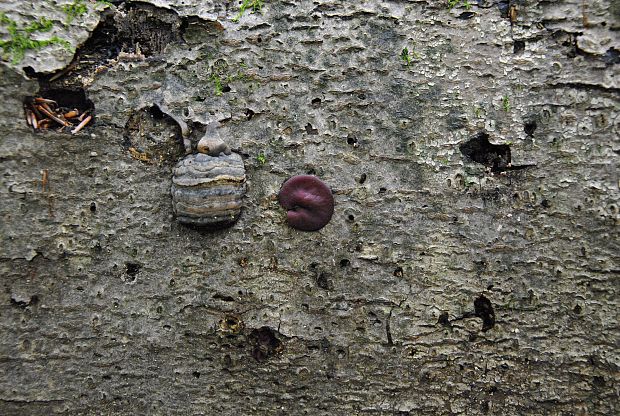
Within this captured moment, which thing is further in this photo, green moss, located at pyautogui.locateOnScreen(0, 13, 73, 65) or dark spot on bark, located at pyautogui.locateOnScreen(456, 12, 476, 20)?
dark spot on bark, located at pyautogui.locateOnScreen(456, 12, 476, 20)

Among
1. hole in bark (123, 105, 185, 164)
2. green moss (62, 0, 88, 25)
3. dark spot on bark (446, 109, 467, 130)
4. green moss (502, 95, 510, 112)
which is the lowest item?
hole in bark (123, 105, 185, 164)

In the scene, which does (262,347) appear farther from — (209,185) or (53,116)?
(53,116)

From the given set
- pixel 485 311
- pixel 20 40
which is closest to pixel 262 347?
pixel 485 311

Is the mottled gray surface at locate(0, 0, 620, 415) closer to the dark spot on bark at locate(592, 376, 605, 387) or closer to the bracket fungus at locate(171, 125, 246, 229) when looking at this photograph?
the bracket fungus at locate(171, 125, 246, 229)

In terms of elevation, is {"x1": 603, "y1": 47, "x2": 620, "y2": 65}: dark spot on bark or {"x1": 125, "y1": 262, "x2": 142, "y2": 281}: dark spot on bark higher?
{"x1": 603, "y1": 47, "x2": 620, "y2": 65}: dark spot on bark

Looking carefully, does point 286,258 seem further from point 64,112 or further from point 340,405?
point 64,112

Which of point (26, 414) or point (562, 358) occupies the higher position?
point (562, 358)

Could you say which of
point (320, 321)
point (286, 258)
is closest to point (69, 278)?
point (286, 258)

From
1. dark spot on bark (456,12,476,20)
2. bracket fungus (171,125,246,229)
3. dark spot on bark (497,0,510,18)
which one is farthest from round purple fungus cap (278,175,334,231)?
dark spot on bark (497,0,510,18)
